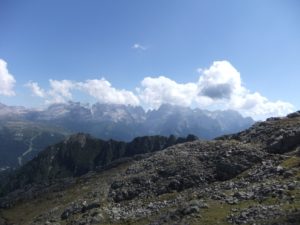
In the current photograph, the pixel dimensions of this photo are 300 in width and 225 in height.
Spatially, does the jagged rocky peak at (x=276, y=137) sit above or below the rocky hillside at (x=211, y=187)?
above

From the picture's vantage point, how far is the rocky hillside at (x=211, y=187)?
6084 centimetres

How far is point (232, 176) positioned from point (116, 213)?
2494cm

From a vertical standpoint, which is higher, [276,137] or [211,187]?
[276,137]

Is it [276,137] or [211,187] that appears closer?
[211,187]

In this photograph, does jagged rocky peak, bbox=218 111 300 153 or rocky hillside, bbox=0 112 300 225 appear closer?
rocky hillside, bbox=0 112 300 225

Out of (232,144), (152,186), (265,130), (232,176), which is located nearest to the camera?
(232,176)

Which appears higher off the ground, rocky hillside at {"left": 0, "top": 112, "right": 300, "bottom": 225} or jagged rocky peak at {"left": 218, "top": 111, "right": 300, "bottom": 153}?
jagged rocky peak at {"left": 218, "top": 111, "right": 300, "bottom": 153}

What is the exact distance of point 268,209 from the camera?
187ft

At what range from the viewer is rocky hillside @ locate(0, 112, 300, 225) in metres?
60.8

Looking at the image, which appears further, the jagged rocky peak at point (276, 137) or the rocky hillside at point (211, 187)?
the jagged rocky peak at point (276, 137)

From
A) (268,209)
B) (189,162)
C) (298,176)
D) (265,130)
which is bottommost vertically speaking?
(268,209)

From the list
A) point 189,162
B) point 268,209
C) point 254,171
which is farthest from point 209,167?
point 268,209

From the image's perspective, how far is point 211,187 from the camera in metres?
79.4

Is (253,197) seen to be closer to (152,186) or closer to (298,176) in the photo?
(298,176)
